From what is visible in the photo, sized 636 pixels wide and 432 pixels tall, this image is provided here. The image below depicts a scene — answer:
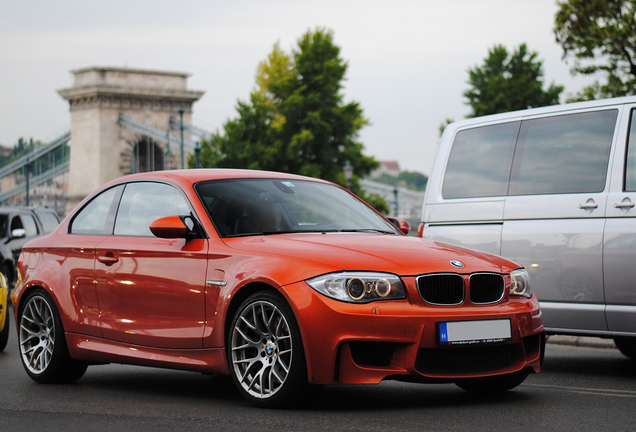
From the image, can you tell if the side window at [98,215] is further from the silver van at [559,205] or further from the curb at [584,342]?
the curb at [584,342]

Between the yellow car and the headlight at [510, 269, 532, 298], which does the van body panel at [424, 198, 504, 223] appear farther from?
the yellow car

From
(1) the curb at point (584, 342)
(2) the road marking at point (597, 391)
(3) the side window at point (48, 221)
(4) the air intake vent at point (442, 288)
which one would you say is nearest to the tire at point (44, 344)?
(4) the air intake vent at point (442, 288)

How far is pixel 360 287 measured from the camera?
456cm

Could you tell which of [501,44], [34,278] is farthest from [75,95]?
[34,278]

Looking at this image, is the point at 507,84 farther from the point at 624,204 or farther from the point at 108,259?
the point at 108,259

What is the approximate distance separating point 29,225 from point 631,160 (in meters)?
13.5

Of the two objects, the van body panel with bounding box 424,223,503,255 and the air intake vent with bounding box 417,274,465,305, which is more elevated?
the van body panel with bounding box 424,223,503,255

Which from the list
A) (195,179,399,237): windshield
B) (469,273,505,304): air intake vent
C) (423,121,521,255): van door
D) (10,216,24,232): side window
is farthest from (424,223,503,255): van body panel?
(10,216,24,232): side window

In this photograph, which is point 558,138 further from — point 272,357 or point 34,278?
point 34,278

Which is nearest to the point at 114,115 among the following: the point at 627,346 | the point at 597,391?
the point at 627,346

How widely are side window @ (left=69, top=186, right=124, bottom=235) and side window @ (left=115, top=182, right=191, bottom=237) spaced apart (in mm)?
96

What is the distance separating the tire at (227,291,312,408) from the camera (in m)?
4.67

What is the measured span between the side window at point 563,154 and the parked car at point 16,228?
35.1ft

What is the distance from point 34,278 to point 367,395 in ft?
9.06
